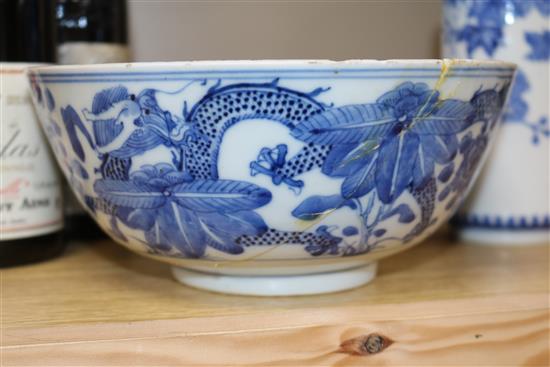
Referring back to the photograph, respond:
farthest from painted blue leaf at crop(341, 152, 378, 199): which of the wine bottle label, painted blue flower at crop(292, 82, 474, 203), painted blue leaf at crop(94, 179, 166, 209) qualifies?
the wine bottle label

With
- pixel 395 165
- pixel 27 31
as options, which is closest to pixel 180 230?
pixel 395 165

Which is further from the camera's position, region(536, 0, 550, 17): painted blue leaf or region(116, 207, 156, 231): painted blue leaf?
region(536, 0, 550, 17): painted blue leaf

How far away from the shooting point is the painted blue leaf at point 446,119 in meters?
0.43

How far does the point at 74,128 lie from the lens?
45cm

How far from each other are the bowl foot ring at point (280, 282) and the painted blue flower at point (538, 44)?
0.87ft

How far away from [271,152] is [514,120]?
316 mm

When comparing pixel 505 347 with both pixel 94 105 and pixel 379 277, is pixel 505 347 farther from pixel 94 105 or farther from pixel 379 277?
pixel 94 105

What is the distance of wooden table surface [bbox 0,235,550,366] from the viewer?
0.41 m

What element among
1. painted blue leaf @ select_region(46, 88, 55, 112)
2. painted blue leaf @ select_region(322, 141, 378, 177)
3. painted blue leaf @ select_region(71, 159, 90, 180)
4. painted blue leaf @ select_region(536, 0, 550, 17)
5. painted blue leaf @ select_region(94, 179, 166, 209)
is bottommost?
painted blue leaf @ select_region(94, 179, 166, 209)

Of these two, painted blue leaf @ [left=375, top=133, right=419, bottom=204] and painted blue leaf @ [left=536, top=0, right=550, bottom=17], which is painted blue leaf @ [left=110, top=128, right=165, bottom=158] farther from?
painted blue leaf @ [left=536, top=0, right=550, bottom=17]

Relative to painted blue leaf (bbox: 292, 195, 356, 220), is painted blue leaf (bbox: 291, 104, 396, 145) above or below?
above

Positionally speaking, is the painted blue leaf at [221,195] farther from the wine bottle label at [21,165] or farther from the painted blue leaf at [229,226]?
the wine bottle label at [21,165]

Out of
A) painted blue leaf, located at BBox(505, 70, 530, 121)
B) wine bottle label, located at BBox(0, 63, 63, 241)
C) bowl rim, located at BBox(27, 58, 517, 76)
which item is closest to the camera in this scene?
bowl rim, located at BBox(27, 58, 517, 76)

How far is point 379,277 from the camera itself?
0.53 meters
